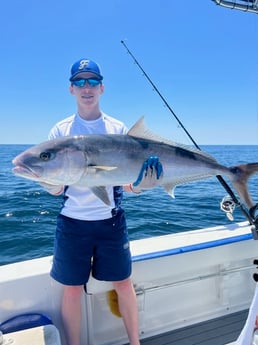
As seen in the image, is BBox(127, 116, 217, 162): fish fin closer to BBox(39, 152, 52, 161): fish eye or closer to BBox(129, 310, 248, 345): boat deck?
BBox(39, 152, 52, 161): fish eye

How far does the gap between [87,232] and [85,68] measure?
42.1 inches

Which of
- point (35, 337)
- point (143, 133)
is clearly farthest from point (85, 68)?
point (35, 337)

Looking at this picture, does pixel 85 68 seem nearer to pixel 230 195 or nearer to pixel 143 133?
pixel 143 133

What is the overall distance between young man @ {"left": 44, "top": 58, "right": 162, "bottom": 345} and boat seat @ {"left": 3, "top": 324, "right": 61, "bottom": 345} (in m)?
0.24

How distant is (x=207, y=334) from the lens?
2742 mm

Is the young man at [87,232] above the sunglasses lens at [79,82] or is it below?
below

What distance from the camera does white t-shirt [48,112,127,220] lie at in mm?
2113

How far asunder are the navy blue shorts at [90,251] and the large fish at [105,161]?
36cm

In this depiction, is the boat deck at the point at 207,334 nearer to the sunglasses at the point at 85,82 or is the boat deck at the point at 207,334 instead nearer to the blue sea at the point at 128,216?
the sunglasses at the point at 85,82

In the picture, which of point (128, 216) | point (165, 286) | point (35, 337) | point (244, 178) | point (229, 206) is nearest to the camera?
point (35, 337)

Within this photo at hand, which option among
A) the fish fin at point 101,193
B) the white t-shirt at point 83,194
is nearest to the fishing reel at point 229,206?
the white t-shirt at point 83,194

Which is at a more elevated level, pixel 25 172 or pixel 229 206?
pixel 25 172

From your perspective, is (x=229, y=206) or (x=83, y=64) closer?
(x=83, y=64)

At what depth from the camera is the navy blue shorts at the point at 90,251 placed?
6.94 feet
